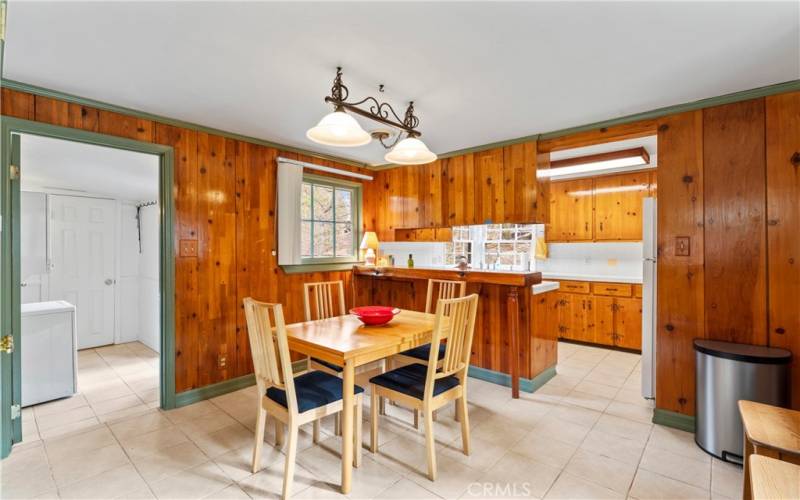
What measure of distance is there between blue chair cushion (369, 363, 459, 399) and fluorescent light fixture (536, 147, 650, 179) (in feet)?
7.15

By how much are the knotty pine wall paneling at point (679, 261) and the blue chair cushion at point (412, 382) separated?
1692mm

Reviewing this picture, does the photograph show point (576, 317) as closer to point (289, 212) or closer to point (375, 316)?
point (375, 316)

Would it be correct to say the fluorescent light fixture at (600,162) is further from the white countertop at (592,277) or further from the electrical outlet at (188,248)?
the electrical outlet at (188,248)

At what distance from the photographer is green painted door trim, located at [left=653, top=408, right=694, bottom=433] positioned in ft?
8.96

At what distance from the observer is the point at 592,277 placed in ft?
16.3

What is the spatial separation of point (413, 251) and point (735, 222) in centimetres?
323

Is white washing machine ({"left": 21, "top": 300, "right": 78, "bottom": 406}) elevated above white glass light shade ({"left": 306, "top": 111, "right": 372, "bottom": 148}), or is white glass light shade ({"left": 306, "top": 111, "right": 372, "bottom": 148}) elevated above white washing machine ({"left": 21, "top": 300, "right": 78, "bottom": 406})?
white glass light shade ({"left": 306, "top": 111, "right": 372, "bottom": 148})

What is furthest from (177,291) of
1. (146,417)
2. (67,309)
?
(67,309)

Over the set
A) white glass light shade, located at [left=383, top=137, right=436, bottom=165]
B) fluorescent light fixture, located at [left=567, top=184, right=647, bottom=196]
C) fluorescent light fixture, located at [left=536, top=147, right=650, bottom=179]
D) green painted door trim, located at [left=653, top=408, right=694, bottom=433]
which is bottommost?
green painted door trim, located at [left=653, top=408, right=694, bottom=433]

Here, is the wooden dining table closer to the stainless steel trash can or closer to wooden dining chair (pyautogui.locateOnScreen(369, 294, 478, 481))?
wooden dining chair (pyautogui.locateOnScreen(369, 294, 478, 481))

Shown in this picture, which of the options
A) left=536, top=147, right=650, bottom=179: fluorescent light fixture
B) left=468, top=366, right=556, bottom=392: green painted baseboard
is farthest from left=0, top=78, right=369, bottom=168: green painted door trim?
left=468, top=366, right=556, bottom=392: green painted baseboard

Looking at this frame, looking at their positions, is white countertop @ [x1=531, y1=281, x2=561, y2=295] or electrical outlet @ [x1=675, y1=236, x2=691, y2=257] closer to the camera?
electrical outlet @ [x1=675, y1=236, x2=691, y2=257]

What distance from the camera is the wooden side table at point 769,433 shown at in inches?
60.7

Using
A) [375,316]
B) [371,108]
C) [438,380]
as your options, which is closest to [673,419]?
[438,380]
